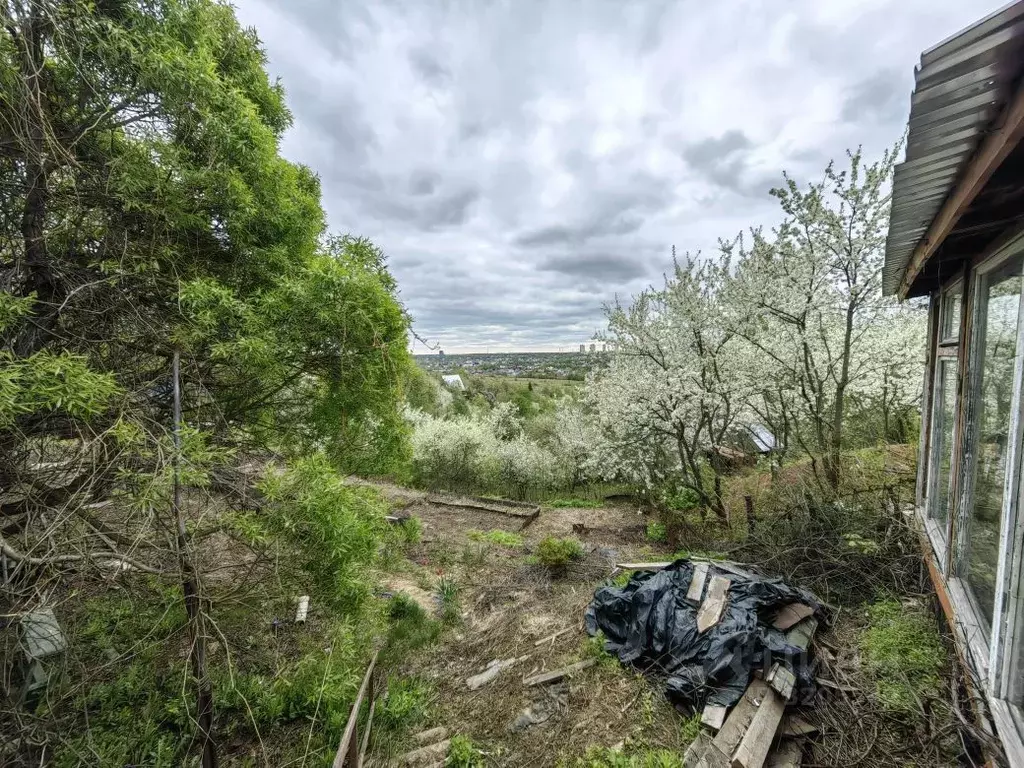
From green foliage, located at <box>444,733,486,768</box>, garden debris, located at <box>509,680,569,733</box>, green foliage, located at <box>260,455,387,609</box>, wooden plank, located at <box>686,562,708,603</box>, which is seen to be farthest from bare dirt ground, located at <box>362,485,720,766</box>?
green foliage, located at <box>260,455,387,609</box>

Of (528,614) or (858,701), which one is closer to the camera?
(858,701)

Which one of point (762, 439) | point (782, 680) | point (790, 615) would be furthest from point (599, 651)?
point (762, 439)

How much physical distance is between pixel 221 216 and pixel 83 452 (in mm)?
1943

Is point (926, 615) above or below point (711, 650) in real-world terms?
above

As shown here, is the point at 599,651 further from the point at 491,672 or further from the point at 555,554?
the point at 555,554

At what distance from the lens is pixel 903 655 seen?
3256 millimetres

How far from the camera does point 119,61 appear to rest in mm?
2588

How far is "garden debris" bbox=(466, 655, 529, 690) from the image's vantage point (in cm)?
441

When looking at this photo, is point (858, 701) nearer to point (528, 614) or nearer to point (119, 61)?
point (528, 614)

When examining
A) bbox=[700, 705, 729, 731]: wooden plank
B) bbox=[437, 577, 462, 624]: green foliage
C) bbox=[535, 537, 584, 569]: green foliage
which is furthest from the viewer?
bbox=[535, 537, 584, 569]: green foliage

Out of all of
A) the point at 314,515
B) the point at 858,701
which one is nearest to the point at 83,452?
the point at 314,515

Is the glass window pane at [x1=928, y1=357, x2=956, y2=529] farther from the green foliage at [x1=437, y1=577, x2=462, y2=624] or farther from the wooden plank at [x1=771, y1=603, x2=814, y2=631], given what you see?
the green foliage at [x1=437, y1=577, x2=462, y2=624]

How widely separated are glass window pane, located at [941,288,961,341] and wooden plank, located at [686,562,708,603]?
3199mm

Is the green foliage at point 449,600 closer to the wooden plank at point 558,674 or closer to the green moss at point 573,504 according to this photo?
the wooden plank at point 558,674
